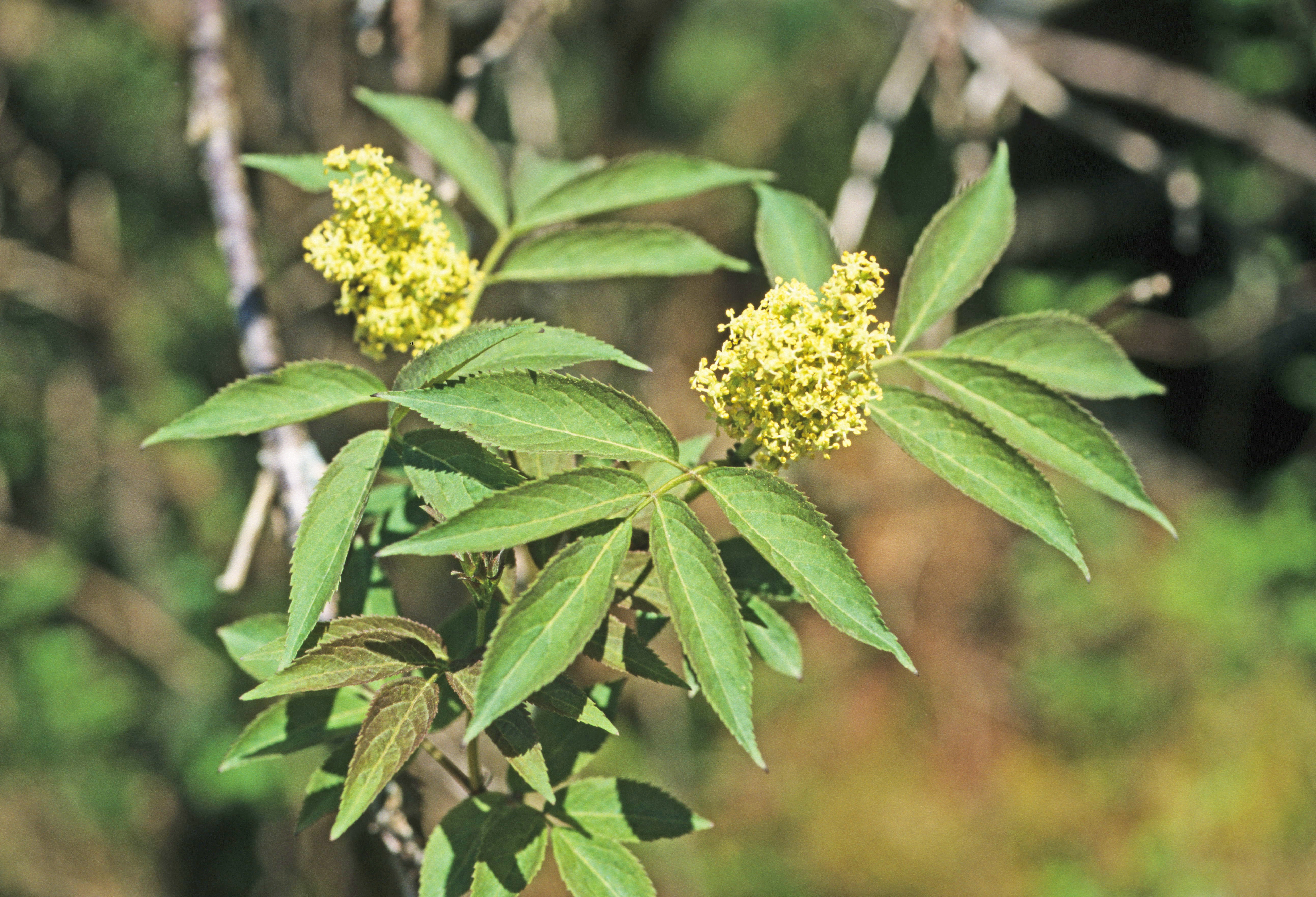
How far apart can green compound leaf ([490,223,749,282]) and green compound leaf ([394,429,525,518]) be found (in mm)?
575

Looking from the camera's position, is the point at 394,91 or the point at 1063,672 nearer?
the point at 394,91

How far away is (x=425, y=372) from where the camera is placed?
123cm

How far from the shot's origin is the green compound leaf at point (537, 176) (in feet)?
6.24

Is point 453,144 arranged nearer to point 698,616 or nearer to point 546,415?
point 546,415

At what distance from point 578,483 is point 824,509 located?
3.98 meters

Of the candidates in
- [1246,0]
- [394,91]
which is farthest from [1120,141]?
[394,91]

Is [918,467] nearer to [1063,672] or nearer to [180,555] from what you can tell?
[1063,672]

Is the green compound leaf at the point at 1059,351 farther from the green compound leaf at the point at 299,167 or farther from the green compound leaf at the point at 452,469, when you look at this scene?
the green compound leaf at the point at 299,167

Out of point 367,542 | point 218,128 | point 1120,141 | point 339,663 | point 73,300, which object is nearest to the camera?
point 339,663

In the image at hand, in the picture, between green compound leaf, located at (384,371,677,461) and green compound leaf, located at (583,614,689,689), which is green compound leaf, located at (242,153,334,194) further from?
green compound leaf, located at (583,614,689,689)

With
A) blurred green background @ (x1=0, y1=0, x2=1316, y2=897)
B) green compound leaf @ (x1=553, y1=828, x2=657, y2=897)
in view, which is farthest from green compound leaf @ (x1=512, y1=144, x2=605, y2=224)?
blurred green background @ (x1=0, y1=0, x2=1316, y2=897)

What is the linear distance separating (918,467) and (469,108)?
492cm

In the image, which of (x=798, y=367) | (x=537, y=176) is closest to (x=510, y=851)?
(x=798, y=367)

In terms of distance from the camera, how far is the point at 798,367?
125cm
